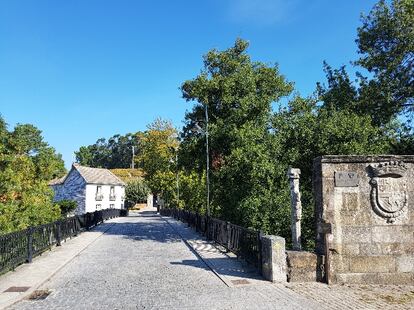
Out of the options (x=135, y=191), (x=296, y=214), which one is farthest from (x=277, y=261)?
(x=135, y=191)

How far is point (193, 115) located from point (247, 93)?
13.2 feet

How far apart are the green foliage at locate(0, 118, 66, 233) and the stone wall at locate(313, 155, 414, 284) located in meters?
10.7

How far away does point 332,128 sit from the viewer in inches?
632

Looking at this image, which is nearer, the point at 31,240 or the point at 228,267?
the point at 228,267

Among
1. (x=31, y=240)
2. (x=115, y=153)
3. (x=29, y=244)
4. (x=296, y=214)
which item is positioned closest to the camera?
(x=296, y=214)

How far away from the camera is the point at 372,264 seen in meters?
9.66

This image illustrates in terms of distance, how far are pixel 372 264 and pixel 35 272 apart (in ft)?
29.1

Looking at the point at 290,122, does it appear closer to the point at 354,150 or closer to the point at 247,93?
the point at 354,150

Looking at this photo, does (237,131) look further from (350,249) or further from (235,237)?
(350,249)

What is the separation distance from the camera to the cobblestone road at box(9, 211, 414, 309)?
787 centimetres

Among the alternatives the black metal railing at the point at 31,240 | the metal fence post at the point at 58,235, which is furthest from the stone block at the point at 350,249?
the metal fence post at the point at 58,235

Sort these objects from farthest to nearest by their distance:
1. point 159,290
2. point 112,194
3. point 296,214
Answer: point 112,194 → point 296,214 → point 159,290

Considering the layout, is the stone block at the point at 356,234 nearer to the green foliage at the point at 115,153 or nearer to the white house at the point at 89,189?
the white house at the point at 89,189

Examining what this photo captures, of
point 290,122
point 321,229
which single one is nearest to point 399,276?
point 321,229
